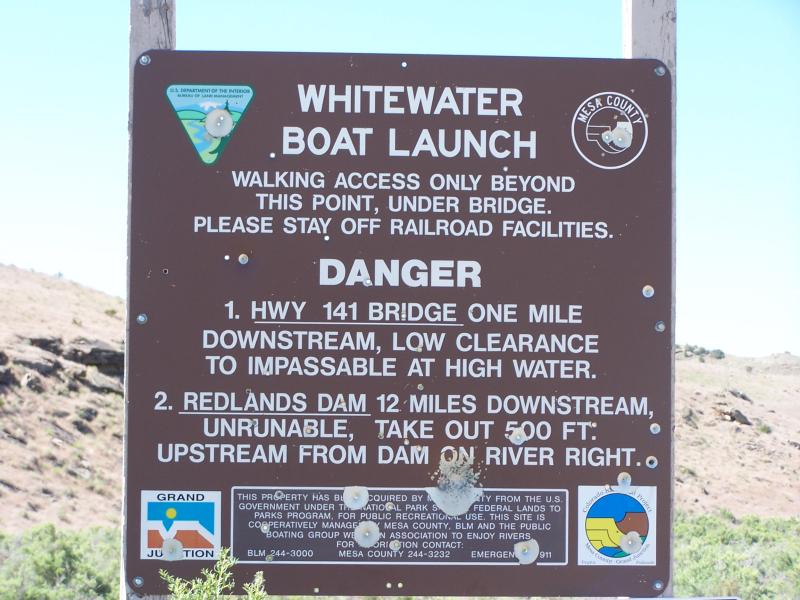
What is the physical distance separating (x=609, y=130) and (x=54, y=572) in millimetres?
6376

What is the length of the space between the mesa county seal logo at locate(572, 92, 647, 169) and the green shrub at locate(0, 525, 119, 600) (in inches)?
204

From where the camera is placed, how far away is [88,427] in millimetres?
22969

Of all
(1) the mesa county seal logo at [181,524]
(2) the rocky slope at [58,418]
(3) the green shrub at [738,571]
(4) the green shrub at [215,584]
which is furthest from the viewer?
(2) the rocky slope at [58,418]

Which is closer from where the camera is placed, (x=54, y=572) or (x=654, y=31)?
(x=654, y=31)

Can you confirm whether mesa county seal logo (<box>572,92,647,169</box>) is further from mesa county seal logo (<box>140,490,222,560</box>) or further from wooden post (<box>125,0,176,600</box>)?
mesa county seal logo (<box>140,490,222,560</box>)

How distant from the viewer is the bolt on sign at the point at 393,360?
3469 millimetres

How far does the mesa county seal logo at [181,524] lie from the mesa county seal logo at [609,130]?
74.1 inches

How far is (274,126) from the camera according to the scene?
3.55 m

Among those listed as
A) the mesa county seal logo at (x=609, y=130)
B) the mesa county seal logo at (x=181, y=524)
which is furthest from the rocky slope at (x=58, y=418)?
the mesa county seal logo at (x=609, y=130)

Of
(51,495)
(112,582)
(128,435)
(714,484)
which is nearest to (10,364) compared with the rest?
(51,495)

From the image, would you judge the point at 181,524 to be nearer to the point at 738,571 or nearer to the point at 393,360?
the point at 393,360

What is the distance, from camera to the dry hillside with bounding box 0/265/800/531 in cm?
1981

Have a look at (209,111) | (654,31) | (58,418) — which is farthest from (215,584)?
(58,418)

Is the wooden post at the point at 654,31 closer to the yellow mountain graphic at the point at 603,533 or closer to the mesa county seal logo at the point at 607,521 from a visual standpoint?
the mesa county seal logo at the point at 607,521
